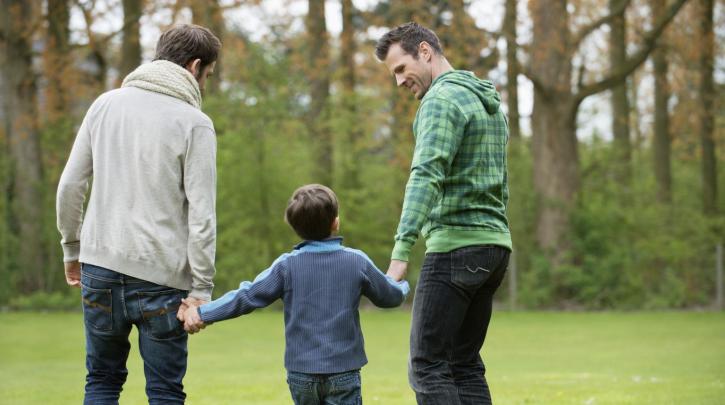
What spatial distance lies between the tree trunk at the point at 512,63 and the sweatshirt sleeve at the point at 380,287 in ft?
42.2

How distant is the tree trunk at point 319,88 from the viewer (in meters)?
17.7

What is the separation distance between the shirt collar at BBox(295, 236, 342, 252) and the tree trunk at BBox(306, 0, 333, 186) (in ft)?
44.3

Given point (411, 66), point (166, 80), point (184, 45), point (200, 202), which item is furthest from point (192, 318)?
point (411, 66)

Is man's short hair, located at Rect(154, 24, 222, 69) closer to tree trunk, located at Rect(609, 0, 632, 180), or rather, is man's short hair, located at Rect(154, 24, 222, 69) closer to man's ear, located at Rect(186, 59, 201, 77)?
man's ear, located at Rect(186, 59, 201, 77)

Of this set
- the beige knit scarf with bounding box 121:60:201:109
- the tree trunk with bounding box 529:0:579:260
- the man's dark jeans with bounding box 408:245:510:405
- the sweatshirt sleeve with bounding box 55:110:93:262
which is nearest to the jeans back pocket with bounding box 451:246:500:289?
the man's dark jeans with bounding box 408:245:510:405

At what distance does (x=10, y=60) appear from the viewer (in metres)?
18.3

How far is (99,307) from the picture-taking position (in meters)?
3.71

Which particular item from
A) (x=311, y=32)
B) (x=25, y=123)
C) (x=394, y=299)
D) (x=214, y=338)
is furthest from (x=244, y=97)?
(x=394, y=299)

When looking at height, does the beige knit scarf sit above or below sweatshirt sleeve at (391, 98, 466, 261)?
above

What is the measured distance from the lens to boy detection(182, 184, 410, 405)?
3.81 metres

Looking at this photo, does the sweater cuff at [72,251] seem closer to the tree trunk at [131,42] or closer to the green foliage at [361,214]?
the green foliage at [361,214]

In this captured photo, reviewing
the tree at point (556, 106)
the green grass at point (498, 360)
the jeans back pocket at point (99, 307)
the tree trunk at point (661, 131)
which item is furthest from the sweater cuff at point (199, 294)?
the tree trunk at point (661, 131)

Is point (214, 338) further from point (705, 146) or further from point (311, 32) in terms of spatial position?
point (705, 146)

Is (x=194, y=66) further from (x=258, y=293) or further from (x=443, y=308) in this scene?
(x=443, y=308)
